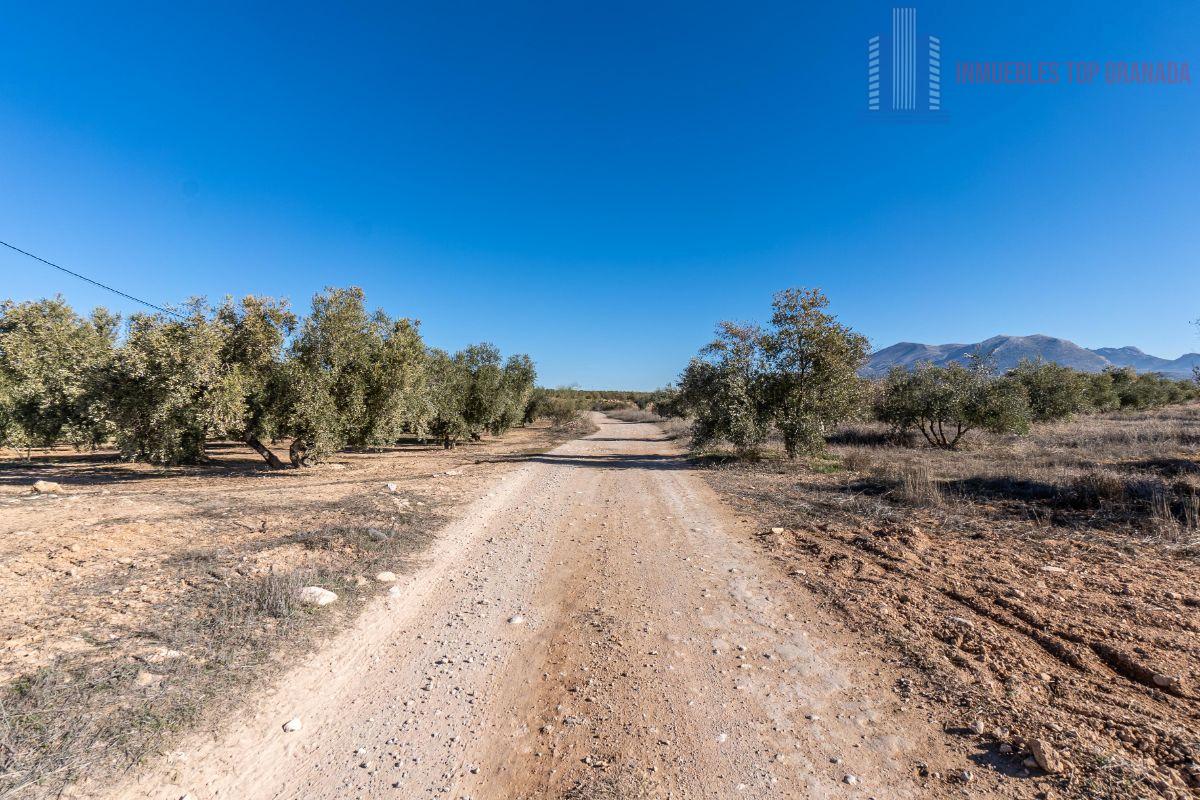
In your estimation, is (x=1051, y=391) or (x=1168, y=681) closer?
(x=1168, y=681)

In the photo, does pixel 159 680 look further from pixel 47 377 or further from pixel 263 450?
pixel 47 377

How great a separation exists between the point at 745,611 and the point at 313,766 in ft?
15.2

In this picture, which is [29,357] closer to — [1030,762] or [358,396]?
[358,396]

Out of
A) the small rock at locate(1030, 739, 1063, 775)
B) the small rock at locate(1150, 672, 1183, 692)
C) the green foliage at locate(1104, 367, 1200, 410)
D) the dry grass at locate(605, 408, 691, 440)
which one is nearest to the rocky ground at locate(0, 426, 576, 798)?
the small rock at locate(1030, 739, 1063, 775)

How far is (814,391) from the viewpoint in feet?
60.4

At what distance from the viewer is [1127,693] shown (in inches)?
147

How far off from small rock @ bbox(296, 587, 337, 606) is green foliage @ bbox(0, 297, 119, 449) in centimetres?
1355

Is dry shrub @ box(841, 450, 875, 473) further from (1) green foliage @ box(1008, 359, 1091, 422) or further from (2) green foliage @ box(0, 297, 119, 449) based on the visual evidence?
(2) green foliage @ box(0, 297, 119, 449)

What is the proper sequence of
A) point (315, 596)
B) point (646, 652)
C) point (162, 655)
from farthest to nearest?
1. point (315, 596)
2. point (646, 652)
3. point (162, 655)

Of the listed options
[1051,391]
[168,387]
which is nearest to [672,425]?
[1051,391]

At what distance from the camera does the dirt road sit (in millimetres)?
3053

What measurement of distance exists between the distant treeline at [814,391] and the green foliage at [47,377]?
70.5 feet

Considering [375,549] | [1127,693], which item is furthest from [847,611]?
[375,549]

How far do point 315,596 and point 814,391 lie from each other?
18219 mm
